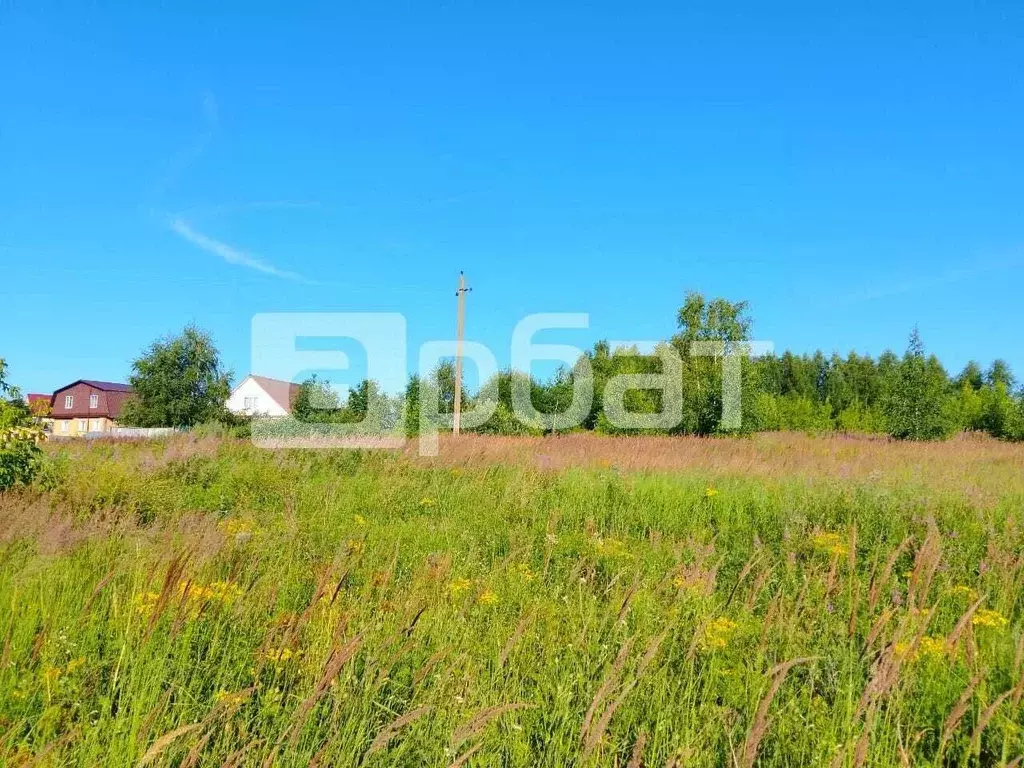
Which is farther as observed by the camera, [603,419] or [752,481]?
[603,419]

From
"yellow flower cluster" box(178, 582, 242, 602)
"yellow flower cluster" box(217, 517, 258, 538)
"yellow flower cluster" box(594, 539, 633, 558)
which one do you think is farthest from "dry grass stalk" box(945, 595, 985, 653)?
"yellow flower cluster" box(217, 517, 258, 538)

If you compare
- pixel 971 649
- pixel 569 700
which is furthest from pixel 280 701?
pixel 971 649

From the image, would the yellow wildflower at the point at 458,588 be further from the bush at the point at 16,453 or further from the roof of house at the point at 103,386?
the roof of house at the point at 103,386

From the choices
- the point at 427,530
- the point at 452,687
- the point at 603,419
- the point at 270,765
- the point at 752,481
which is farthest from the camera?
the point at 603,419

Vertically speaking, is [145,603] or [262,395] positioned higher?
[262,395]

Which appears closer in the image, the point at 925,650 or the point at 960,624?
the point at 960,624

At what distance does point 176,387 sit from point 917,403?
3488 cm

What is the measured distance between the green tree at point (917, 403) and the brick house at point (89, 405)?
2167 inches

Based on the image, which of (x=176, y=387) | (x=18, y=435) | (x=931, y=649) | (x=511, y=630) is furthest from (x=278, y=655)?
(x=176, y=387)

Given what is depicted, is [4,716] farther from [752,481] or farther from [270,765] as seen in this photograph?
[752,481]

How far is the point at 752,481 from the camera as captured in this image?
805cm

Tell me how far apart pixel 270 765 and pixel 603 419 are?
77.7 feet

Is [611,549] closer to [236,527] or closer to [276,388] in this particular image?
[236,527]

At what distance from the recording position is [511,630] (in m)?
3.02
